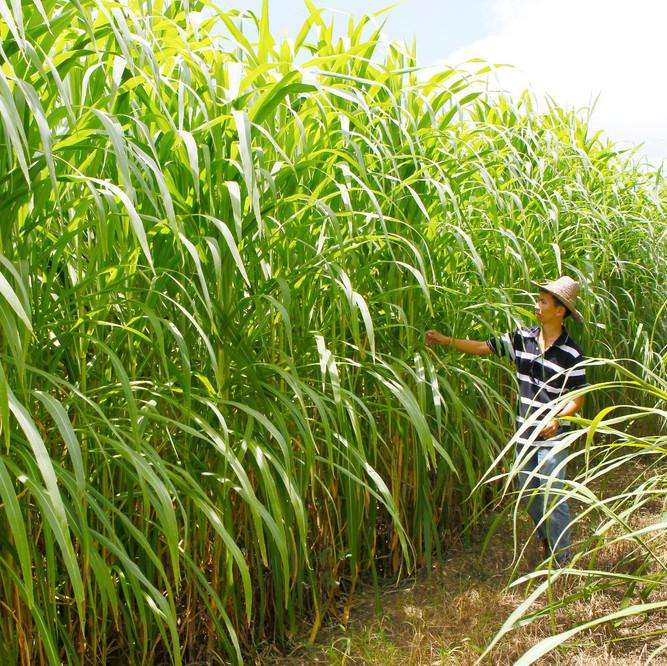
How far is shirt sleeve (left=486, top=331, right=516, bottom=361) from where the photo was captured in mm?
2480

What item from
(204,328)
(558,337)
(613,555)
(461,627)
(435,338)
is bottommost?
(613,555)

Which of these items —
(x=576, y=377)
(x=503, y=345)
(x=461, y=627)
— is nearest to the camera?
(x=461, y=627)

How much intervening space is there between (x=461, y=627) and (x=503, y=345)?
89cm

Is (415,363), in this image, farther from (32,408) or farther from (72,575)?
(72,575)

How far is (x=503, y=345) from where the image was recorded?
2.57 m

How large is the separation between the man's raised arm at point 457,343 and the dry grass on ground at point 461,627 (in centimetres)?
62

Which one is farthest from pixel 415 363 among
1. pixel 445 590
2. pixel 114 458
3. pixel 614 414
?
pixel 614 414

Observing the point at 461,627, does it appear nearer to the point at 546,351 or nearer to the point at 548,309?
the point at 546,351

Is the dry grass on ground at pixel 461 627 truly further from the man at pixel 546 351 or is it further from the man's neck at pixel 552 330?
the man's neck at pixel 552 330

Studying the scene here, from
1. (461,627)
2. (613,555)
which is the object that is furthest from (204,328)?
(613,555)

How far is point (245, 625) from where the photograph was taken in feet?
6.20

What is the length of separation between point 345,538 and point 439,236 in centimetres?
92

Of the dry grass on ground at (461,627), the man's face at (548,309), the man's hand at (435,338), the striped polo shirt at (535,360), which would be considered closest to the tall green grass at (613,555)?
the dry grass on ground at (461,627)

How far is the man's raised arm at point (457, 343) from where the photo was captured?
2326mm
